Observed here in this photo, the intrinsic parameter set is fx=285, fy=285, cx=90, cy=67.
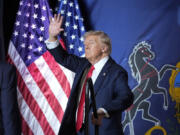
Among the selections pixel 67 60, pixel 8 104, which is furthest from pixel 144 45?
pixel 8 104

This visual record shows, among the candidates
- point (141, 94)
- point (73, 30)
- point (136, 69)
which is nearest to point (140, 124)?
point (141, 94)

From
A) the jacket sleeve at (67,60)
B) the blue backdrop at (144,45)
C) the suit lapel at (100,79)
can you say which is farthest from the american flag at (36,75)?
the suit lapel at (100,79)

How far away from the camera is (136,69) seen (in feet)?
10.2

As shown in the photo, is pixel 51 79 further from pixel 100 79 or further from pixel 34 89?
pixel 100 79

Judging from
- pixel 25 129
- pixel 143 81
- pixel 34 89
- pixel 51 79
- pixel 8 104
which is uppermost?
pixel 8 104

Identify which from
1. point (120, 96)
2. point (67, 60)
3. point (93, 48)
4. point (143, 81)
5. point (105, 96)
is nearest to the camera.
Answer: point (120, 96)

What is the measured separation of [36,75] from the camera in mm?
2711

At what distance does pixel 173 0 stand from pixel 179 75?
847 millimetres

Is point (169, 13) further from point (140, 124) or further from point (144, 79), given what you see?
point (140, 124)

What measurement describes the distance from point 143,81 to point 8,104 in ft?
6.02

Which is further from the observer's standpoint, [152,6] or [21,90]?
[152,6]

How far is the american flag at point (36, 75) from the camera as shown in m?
2.69

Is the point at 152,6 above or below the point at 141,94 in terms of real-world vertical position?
above

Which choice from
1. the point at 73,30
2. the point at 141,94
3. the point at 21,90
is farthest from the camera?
the point at 141,94
